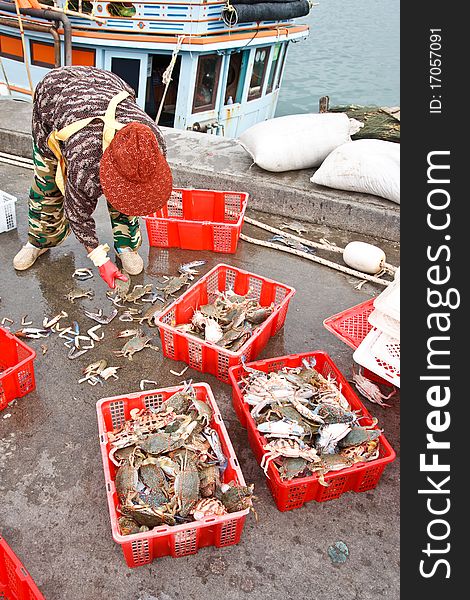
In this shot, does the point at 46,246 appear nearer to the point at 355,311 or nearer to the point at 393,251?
the point at 355,311

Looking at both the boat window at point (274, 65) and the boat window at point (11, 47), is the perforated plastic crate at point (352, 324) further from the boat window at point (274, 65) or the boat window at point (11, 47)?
the boat window at point (11, 47)

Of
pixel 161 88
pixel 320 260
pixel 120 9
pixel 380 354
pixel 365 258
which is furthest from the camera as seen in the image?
pixel 161 88

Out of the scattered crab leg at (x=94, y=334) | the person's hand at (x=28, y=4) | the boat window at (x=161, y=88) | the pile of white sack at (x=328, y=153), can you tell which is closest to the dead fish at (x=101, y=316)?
the scattered crab leg at (x=94, y=334)

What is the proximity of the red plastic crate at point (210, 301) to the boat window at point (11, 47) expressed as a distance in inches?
345

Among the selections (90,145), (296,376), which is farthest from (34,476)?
(90,145)

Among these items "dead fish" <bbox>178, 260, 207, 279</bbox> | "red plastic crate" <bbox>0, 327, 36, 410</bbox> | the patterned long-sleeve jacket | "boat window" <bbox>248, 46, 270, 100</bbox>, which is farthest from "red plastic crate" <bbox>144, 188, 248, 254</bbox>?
"boat window" <bbox>248, 46, 270, 100</bbox>

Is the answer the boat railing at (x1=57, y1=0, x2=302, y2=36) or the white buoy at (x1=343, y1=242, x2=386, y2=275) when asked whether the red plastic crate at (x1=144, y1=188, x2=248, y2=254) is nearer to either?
the white buoy at (x1=343, y1=242, x2=386, y2=275)

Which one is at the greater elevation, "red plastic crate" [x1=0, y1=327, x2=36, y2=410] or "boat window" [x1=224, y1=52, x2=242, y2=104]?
"boat window" [x1=224, y1=52, x2=242, y2=104]

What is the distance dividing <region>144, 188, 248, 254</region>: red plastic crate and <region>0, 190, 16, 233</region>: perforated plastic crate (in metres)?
1.29

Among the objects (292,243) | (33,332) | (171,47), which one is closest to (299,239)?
(292,243)

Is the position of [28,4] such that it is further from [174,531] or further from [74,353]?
[174,531]

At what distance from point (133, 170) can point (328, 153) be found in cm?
317

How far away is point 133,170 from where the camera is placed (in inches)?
115

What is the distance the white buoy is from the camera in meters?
4.42
